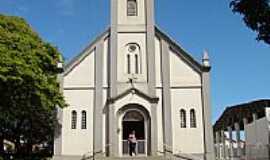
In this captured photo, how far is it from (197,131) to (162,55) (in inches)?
260

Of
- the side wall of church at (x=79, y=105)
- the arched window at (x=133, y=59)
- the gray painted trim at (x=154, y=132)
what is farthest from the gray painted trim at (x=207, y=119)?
the side wall of church at (x=79, y=105)

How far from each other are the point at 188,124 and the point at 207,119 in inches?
58.8

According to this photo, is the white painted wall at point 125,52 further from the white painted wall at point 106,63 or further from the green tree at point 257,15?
the green tree at point 257,15

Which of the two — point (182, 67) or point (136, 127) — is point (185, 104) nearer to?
point (182, 67)

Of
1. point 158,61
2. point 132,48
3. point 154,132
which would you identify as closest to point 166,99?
point 154,132

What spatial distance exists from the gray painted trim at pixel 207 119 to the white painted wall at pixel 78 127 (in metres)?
8.68

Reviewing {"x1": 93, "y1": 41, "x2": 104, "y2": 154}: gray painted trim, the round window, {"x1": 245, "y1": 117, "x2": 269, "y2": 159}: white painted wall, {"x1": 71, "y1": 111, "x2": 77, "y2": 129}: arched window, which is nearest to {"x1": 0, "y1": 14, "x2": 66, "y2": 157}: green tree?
{"x1": 71, "y1": 111, "x2": 77, "y2": 129}: arched window

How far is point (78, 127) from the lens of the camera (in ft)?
95.6

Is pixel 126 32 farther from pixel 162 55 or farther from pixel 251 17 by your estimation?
pixel 251 17

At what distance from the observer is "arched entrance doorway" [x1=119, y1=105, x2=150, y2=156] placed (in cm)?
2859

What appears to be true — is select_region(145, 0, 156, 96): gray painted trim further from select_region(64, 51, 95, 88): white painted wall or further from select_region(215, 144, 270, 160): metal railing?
select_region(215, 144, 270, 160): metal railing

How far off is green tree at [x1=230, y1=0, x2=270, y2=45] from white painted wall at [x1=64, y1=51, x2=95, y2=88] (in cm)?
1862

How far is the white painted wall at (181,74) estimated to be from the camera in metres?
29.9

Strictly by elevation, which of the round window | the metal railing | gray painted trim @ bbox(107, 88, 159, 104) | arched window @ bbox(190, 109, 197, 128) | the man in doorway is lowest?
the metal railing
